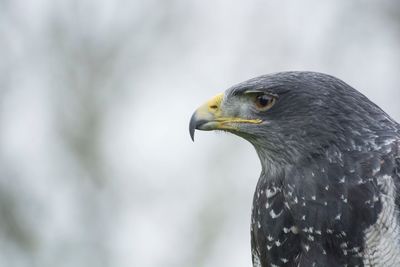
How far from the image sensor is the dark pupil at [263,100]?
7.49 m

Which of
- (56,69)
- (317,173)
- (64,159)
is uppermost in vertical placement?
(317,173)

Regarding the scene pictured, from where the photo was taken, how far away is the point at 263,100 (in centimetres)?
750

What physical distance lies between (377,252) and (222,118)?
1.67m

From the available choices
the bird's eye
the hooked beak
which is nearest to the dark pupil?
the bird's eye

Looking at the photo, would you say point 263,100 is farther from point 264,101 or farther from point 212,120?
point 212,120

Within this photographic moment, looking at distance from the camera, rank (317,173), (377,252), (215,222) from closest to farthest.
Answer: (377,252), (317,173), (215,222)

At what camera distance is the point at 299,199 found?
7.25 metres

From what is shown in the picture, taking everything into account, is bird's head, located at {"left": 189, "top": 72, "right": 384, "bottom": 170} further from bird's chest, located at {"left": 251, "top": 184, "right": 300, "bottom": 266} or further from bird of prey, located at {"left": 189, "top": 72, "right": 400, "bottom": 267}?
bird's chest, located at {"left": 251, "top": 184, "right": 300, "bottom": 266}

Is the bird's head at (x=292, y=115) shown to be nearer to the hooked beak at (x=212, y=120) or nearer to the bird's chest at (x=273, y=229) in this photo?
the hooked beak at (x=212, y=120)

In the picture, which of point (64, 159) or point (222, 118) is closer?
point (222, 118)

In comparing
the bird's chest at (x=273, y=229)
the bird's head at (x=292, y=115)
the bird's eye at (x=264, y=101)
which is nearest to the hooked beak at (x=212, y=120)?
the bird's head at (x=292, y=115)

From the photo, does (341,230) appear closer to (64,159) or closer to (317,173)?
(317,173)

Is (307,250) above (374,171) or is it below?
below

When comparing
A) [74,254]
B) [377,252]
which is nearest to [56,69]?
[74,254]
